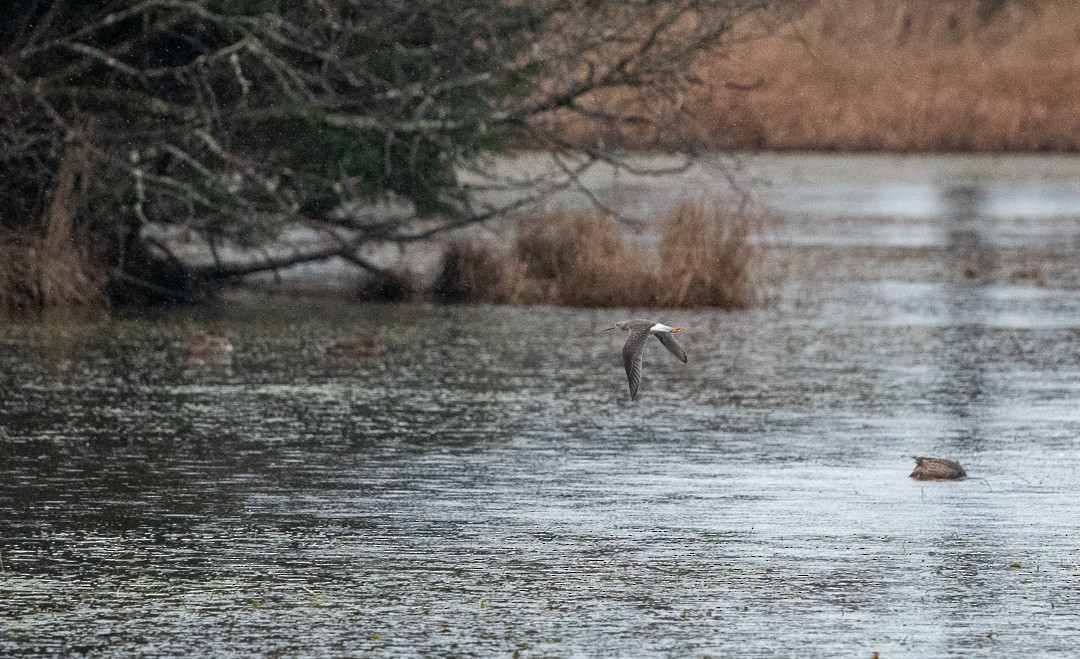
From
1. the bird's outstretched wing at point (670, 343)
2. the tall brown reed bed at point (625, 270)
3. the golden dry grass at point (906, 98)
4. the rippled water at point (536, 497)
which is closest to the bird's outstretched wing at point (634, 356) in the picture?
the bird's outstretched wing at point (670, 343)

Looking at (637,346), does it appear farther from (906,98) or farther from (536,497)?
(906,98)

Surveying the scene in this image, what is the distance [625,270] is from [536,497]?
10.1 meters

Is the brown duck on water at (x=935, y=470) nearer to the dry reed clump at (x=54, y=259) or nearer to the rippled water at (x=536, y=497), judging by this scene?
the rippled water at (x=536, y=497)

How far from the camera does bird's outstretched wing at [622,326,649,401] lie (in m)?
10.3

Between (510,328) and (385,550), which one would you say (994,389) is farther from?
(385,550)

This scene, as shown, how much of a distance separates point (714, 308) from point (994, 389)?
5.97 m

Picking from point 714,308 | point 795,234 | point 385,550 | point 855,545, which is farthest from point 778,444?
point 795,234

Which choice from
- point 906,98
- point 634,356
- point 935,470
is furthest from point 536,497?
point 906,98

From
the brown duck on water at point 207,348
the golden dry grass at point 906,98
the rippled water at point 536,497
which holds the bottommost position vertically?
the rippled water at point 536,497

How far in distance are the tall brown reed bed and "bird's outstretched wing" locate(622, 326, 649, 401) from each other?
9.30 metres

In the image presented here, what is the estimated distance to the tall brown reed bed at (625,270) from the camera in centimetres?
1995

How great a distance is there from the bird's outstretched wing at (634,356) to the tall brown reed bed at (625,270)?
9.30 metres

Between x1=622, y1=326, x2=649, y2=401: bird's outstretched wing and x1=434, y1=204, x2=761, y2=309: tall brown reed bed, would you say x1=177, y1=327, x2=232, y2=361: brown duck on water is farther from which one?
x1=622, y1=326, x2=649, y2=401: bird's outstretched wing

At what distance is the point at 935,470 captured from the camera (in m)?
10.5
